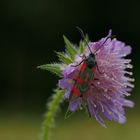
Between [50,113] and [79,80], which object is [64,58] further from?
[50,113]

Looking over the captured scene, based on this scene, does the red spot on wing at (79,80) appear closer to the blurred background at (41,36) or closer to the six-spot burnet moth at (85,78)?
the six-spot burnet moth at (85,78)

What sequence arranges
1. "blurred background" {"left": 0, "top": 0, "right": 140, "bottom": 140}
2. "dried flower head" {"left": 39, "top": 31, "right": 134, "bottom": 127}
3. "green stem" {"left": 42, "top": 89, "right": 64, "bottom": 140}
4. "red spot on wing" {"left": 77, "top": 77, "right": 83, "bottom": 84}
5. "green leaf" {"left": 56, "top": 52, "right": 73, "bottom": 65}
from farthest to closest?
"blurred background" {"left": 0, "top": 0, "right": 140, "bottom": 140} < "green stem" {"left": 42, "top": 89, "right": 64, "bottom": 140} < "green leaf" {"left": 56, "top": 52, "right": 73, "bottom": 65} < "dried flower head" {"left": 39, "top": 31, "right": 134, "bottom": 127} < "red spot on wing" {"left": 77, "top": 77, "right": 83, "bottom": 84}

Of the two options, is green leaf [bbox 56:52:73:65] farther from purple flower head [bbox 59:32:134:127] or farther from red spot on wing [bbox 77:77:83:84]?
red spot on wing [bbox 77:77:83:84]

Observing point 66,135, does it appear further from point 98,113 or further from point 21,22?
point 98,113

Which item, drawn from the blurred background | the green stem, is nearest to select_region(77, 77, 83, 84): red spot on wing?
the green stem

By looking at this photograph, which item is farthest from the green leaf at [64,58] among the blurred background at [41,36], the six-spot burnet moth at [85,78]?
the blurred background at [41,36]

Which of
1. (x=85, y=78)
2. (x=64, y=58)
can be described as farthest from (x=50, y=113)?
(x=85, y=78)

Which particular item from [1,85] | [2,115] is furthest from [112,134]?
[1,85]
